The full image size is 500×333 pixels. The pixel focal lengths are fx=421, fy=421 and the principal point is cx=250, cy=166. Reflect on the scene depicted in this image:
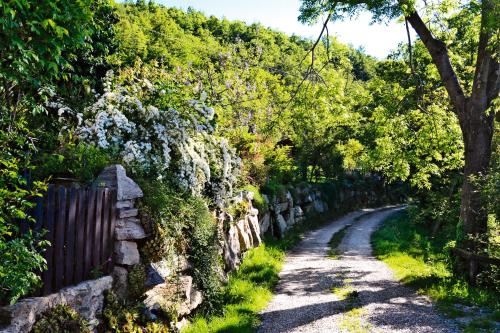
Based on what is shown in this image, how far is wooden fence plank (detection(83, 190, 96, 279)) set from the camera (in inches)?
225

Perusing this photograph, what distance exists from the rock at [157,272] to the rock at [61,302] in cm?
68

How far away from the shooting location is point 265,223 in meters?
15.8

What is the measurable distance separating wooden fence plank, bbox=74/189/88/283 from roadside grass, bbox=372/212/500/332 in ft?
20.8

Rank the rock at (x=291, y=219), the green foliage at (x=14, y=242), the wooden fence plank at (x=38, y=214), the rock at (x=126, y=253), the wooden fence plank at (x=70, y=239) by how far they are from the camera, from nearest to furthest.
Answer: the green foliage at (x=14, y=242), the wooden fence plank at (x=38, y=214), the wooden fence plank at (x=70, y=239), the rock at (x=126, y=253), the rock at (x=291, y=219)

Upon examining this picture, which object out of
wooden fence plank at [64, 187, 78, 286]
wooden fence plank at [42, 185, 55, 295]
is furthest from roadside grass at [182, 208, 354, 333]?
wooden fence plank at [42, 185, 55, 295]

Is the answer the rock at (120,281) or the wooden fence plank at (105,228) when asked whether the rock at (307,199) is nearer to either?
the rock at (120,281)

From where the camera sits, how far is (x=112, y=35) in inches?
434

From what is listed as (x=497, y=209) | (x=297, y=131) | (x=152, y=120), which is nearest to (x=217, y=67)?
Answer: (x=297, y=131)

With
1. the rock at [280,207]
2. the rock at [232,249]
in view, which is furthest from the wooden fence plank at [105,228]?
the rock at [280,207]

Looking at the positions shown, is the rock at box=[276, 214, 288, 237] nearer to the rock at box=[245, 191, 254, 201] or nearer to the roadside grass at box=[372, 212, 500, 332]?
the roadside grass at box=[372, 212, 500, 332]

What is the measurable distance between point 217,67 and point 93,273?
15697 millimetres

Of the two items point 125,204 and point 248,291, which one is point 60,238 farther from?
point 248,291

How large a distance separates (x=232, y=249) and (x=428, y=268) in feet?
19.2

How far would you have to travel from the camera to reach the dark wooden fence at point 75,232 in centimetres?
495
